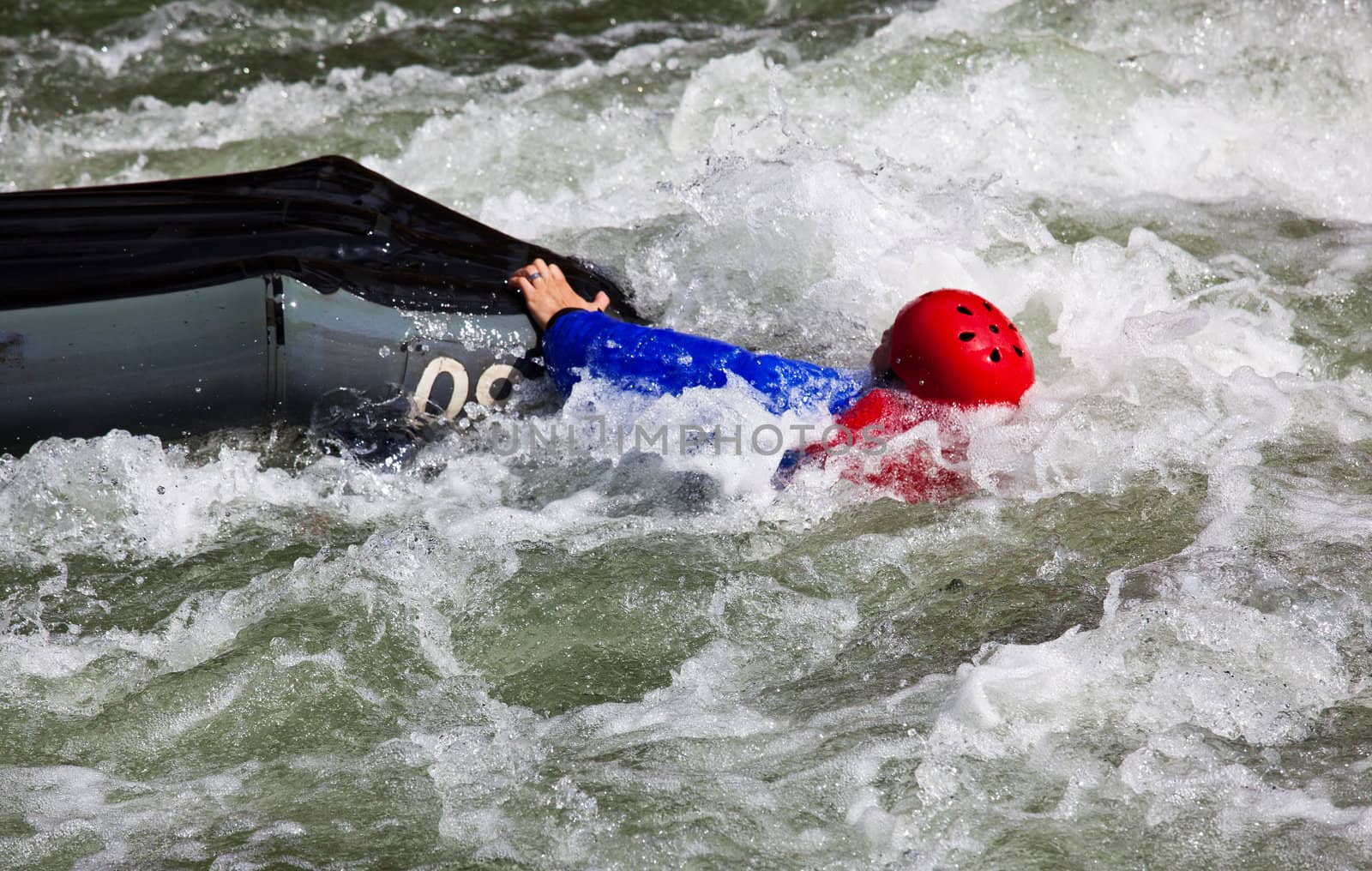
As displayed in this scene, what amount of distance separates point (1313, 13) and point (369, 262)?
5466 mm

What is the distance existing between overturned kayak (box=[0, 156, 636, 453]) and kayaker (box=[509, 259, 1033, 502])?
294 mm

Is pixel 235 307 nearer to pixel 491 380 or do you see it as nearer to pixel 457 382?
pixel 457 382

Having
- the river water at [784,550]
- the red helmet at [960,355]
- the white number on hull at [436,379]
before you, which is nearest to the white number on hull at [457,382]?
the white number on hull at [436,379]

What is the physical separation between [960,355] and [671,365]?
0.92 metres

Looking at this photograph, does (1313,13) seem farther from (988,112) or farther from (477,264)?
(477,264)

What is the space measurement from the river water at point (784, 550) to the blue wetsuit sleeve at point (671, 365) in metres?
0.09

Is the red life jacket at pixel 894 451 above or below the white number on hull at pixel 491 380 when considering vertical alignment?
below

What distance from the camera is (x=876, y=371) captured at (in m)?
4.09

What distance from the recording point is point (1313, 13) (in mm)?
6871

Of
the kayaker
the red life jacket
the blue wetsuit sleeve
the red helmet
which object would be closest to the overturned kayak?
the blue wetsuit sleeve

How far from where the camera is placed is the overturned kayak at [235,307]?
3.88 meters

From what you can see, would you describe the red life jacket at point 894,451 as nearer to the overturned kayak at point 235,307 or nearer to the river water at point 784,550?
the river water at point 784,550

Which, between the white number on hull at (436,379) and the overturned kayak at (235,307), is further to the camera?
the white number on hull at (436,379)

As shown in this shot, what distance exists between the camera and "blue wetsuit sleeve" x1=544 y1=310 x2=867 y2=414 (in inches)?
158
